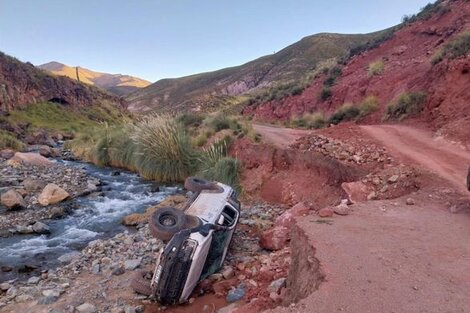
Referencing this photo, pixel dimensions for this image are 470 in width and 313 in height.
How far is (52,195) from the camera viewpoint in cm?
1273

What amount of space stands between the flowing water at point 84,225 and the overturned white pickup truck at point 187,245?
10.8 ft

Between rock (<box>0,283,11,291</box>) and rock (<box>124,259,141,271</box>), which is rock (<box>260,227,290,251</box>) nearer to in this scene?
rock (<box>124,259,141,271</box>)

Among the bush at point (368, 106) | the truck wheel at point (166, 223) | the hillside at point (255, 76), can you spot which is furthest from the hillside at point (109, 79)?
the truck wheel at point (166, 223)

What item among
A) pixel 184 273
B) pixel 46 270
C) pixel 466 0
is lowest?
pixel 46 270

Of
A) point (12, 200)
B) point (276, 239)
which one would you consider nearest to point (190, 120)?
point (12, 200)

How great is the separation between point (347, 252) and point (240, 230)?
4.04 metres

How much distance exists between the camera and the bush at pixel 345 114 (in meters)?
19.4

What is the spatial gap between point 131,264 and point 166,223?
1764 mm

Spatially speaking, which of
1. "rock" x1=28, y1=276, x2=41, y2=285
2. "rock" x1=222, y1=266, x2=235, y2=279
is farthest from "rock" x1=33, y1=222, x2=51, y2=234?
"rock" x1=222, y1=266, x2=235, y2=279

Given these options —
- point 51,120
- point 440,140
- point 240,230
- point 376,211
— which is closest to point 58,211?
point 240,230

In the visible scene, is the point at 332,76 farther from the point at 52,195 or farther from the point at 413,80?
the point at 52,195

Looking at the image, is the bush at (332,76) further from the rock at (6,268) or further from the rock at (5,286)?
the rock at (5,286)

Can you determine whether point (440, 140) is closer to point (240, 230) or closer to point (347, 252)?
point (240, 230)

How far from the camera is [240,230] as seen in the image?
8672mm
